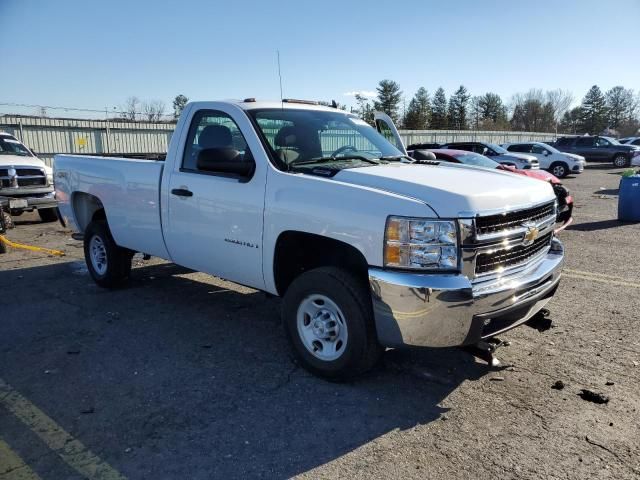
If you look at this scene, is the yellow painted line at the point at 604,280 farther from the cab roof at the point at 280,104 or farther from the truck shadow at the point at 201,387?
the cab roof at the point at 280,104

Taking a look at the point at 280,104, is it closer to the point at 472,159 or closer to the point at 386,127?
the point at 386,127

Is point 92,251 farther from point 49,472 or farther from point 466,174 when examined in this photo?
point 466,174

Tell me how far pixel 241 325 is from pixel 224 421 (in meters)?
1.81

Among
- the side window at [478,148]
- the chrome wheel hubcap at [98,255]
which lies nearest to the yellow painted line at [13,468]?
the chrome wheel hubcap at [98,255]

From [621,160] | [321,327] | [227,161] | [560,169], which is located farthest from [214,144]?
[621,160]

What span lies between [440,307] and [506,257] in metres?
0.75

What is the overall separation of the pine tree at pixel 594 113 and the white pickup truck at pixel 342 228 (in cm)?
10511

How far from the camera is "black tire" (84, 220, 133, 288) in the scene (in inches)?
240

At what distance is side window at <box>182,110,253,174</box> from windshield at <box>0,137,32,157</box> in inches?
369

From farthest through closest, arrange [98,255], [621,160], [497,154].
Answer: [621,160], [497,154], [98,255]

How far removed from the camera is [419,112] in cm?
7606

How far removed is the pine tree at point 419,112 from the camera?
73.1 metres

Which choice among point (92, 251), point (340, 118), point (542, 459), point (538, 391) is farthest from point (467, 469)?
point (92, 251)

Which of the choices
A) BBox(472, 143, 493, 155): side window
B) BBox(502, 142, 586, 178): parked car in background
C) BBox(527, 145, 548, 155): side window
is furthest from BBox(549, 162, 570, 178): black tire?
BBox(472, 143, 493, 155): side window
